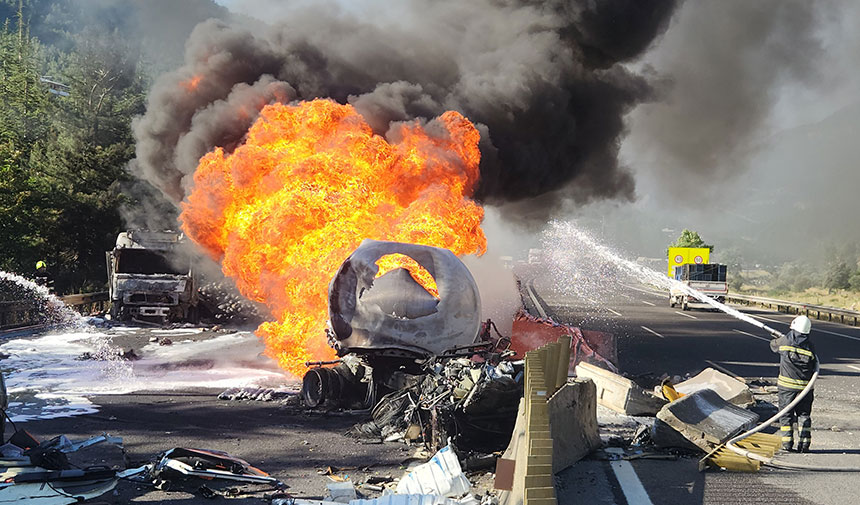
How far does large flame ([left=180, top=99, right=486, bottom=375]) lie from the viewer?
44.7 ft

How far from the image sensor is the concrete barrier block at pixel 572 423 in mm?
7105

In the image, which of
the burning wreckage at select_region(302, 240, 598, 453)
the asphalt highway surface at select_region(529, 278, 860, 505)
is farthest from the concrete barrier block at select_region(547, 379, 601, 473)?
the burning wreckage at select_region(302, 240, 598, 453)

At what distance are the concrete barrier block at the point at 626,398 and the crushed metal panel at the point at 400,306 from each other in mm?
2148

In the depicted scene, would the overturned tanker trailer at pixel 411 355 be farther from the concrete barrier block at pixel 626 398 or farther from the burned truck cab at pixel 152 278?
A: the burned truck cab at pixel 152 278

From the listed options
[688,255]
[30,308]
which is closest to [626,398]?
[30,308]

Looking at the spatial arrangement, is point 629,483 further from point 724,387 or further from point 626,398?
point 724,387

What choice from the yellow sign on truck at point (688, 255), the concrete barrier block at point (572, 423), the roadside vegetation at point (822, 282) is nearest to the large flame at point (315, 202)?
the concrete barrier block at point (572, 423)

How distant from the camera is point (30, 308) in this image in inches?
828

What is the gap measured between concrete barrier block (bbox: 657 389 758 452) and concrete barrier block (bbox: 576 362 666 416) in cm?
125

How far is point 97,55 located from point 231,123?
4242cm

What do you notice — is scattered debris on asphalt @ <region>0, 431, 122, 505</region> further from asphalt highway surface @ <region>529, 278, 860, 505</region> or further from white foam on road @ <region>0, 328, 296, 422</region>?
asphalt highway surface @ <region>529, 278, 860, 505</region>

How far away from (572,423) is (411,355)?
10.8ft

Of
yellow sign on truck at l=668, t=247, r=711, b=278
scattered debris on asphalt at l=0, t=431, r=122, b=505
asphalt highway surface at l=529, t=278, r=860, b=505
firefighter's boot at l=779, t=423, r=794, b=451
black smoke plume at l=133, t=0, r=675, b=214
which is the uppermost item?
black smoke plume at l=133, t=0, r=675, b=214

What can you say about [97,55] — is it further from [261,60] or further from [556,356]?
[556,356]
